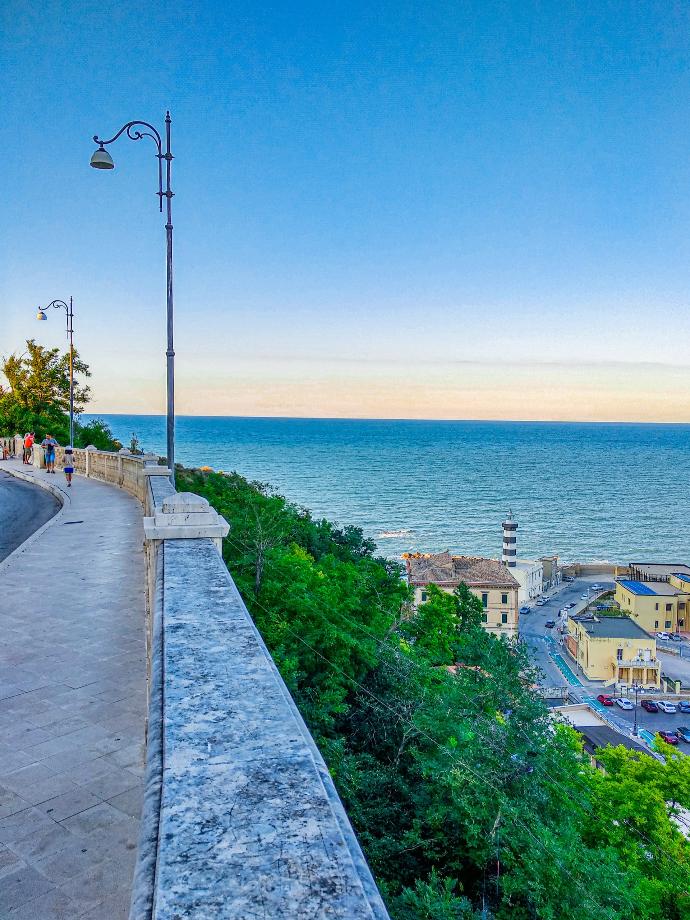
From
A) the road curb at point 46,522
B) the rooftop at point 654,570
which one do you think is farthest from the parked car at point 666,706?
the road curb at point 46,522

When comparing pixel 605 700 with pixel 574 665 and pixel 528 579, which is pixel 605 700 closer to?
pixel 574 665

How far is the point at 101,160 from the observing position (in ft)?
34.4

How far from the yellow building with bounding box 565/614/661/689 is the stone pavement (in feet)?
123

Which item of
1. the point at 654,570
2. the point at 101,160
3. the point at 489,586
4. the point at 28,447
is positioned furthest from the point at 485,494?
the point at 101,160

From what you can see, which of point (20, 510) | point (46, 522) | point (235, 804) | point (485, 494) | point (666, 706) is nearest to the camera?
point (235, 804)

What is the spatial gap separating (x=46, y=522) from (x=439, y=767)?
1088 cm

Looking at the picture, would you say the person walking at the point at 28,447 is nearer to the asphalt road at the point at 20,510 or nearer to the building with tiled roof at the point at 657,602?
the asphalt road at the point at 20,510

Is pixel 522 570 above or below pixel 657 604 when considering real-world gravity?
above

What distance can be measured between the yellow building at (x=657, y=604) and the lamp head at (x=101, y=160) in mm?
50384

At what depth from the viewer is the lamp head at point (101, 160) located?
1042 centimetres

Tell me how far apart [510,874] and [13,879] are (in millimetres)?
6603

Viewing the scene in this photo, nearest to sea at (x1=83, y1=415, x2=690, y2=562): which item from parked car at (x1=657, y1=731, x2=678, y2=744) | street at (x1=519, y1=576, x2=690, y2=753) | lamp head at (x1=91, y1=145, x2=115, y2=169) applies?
street at (x1=519, y1=576, x2=690, y2=753)

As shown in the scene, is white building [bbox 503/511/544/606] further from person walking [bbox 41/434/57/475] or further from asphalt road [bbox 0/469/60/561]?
asphalt road [bbox 0/469/60/561]

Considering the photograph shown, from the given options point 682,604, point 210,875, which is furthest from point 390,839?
point 682,604
